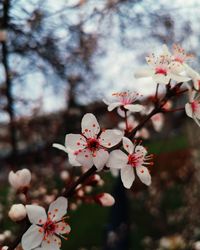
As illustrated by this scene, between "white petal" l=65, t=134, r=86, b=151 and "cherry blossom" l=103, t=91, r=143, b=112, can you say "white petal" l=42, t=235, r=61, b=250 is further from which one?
"cherry blossom" l=103, t=91, r=143, b=112

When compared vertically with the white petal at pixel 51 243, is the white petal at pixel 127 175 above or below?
above

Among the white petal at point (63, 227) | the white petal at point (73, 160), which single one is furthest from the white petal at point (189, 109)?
the white petal at point (63, 227)

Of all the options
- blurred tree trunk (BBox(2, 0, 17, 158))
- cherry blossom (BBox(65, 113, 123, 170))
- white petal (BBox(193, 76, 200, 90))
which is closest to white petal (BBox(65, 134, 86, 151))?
cherry blossom (BBox(65, 113, 123, 170))

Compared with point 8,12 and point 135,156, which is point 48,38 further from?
point 135,156

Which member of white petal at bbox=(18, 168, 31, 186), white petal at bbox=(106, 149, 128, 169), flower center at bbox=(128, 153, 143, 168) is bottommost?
white petal at bbox=(18, 168, 31, 186)

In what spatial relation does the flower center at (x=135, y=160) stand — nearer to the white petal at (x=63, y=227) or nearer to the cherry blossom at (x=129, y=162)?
the cherry blossom at (x=129, y=162)

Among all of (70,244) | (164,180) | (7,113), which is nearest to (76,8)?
(7,113)

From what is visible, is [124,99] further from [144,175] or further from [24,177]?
[24,177]
